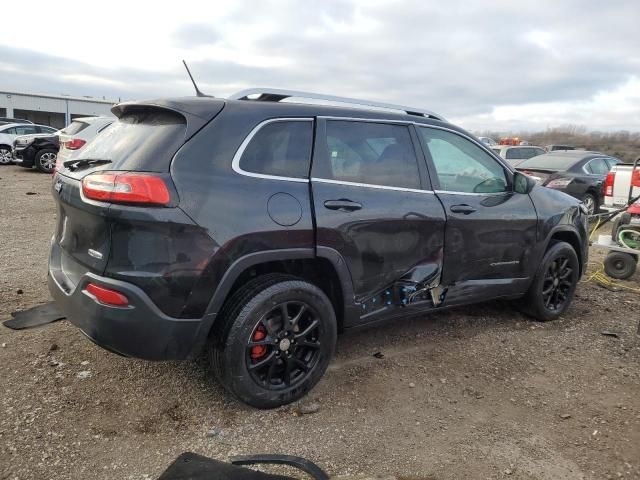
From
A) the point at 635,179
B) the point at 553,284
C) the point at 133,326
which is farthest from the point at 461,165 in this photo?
the point at 635,179

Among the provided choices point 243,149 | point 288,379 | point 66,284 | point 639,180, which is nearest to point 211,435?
point 288,379

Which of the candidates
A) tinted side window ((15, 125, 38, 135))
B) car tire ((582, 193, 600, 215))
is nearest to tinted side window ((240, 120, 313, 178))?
car tire ((582, 193, 600, 215))

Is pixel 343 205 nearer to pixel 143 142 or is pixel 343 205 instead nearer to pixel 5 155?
pixel 143 142

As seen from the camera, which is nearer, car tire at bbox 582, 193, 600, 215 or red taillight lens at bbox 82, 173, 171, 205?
red taillight lens at bbox 82, 173, 171, 205

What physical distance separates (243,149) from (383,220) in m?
1.04

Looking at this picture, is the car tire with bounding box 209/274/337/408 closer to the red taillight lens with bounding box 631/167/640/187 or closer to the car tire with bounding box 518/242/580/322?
the car tire with bounding box 518/242/580/322

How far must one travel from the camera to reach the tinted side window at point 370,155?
3.38 meters

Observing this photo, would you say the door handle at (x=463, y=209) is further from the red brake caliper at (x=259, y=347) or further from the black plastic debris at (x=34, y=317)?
the black plastic debris at (x=34, y=317)

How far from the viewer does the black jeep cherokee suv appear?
2732 mm

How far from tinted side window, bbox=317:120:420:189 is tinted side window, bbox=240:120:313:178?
0.47 feet

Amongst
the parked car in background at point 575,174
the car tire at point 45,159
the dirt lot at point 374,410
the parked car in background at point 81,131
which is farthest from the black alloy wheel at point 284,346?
the car tire at point 45,159

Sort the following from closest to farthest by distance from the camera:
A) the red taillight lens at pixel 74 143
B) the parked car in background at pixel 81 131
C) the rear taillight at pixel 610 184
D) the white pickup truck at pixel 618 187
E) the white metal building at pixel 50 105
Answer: the white pickup truck at pixel 618 187 < the rear taillight at pixel 610 184 < the red taillight lens at pixel 74 143 < the parked car in background at pixel 81 131 < the white metal building at pixel 50 105

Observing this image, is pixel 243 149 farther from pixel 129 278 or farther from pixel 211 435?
pixel 211 435

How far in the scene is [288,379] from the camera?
3240 mm
